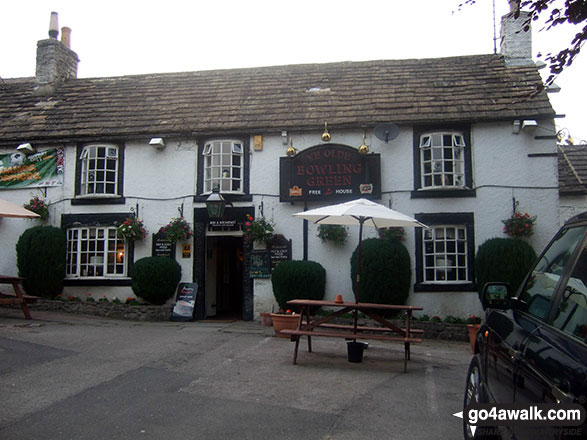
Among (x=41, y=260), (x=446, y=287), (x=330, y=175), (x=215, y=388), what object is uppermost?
(x=330, y=175)

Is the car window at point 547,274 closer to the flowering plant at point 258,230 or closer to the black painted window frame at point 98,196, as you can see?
the flowering plant at point 258,230

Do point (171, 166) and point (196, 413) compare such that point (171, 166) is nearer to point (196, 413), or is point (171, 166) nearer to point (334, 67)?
point (334, 67)

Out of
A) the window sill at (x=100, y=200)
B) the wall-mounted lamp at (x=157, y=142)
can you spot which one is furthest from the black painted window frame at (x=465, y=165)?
the window sill at (x=100, y=200)

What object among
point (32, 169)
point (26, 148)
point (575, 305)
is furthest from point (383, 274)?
point (26, 148)

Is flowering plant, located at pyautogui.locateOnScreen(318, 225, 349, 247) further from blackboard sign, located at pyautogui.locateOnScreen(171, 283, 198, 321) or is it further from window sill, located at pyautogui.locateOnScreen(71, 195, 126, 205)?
window sill, located at pyautogui.locateOnScreen(71, 195, 126, 205)

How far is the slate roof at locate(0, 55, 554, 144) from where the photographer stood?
12383mm

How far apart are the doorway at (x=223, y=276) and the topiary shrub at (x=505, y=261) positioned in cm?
633

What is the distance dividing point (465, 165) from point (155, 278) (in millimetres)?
8102

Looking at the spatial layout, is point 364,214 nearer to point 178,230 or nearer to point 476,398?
point 476,398

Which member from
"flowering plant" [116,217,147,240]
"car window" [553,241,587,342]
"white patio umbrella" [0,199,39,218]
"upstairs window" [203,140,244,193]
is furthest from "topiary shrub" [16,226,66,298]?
"car window" [553,241,587,342]

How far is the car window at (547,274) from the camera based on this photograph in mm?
2767

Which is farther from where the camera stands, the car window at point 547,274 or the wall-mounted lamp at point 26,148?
the wall-mounted lamp at point 26,148

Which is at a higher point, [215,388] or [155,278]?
[155,278]

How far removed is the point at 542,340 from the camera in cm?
248
